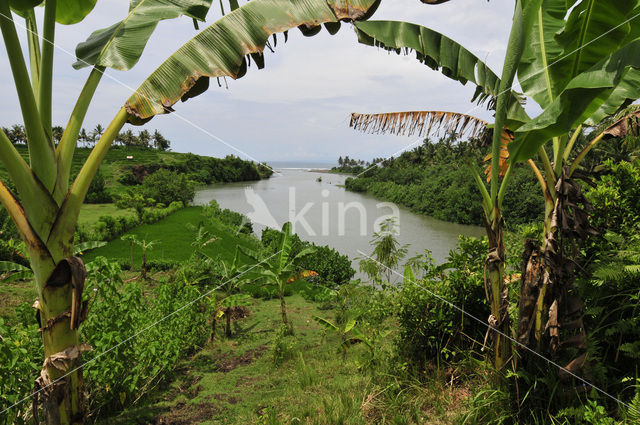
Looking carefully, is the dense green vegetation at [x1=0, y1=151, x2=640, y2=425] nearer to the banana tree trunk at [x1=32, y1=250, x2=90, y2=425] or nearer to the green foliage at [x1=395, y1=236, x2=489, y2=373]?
the green foliage at [x1=395, y1=236, x2=489, y2=373]

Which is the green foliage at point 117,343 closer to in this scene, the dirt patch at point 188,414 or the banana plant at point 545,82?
the dirt patch at point 188,414

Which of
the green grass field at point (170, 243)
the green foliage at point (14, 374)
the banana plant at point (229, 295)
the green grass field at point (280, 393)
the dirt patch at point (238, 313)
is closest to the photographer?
the green foliage at point (14, 374)

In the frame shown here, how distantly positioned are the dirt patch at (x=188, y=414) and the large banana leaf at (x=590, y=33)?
153 inches

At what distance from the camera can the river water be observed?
6512mm

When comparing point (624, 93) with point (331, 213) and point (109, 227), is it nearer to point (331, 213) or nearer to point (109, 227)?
point (331, 213)

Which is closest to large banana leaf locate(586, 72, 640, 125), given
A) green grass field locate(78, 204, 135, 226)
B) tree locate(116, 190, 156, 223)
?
tree locate(116, 190, 156, 223)

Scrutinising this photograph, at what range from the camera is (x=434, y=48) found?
2818mm

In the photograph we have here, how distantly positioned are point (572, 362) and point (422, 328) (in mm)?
1131

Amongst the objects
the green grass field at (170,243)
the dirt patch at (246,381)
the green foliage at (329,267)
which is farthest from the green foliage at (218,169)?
the dirt patch at (246,381)

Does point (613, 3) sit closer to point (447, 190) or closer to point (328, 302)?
point (328, 302)

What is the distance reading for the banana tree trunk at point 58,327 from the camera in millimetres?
1726

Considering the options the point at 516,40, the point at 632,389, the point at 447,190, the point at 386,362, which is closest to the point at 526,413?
the point at 632,389

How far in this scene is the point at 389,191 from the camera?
1291 centimetres

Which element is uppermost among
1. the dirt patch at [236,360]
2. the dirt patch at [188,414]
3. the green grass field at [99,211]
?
the green grass field at [99,211]
